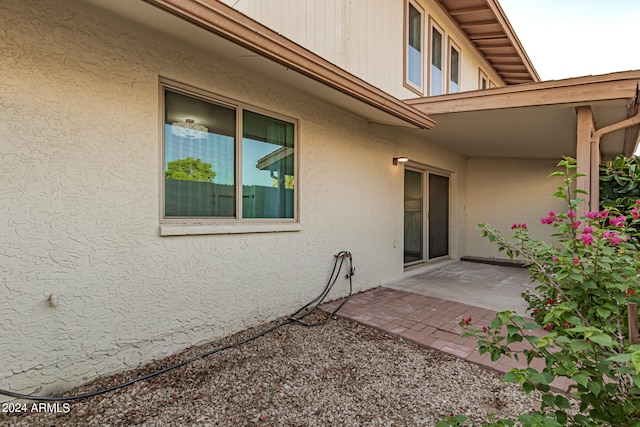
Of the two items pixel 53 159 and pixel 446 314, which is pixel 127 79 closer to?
pixel 53 159

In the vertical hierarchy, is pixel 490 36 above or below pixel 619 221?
above

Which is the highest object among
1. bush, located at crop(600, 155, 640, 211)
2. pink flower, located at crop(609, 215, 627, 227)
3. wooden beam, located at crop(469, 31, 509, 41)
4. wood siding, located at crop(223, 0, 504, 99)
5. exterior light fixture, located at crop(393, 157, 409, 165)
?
wooden beam, located at crop(469, 31, 509, 41)

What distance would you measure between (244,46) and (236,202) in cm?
160

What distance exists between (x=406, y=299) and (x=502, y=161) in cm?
578

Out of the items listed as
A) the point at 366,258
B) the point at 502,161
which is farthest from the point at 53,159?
the point at 502,161

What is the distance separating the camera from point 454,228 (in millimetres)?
7996

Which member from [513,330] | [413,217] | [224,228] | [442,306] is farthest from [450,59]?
[513,330]

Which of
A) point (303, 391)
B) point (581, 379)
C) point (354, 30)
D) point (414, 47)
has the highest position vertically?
point (414, 47)

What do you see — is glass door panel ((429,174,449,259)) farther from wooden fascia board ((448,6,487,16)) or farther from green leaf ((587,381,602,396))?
green leaf ((587,381,602,396))

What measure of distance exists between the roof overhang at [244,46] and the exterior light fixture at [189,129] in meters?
0.70

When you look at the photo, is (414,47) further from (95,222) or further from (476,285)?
(95,222)

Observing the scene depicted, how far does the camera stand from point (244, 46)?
268 centimetres

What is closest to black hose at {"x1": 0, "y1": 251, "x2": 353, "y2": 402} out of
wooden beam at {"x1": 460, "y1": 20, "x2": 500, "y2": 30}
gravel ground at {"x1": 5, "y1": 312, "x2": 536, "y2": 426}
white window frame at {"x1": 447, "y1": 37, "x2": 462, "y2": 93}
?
gravel ground at {"x1": 5, "y1": 312, "x2": 536, "y2": 426}

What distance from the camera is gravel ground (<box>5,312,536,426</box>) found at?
212 cm
